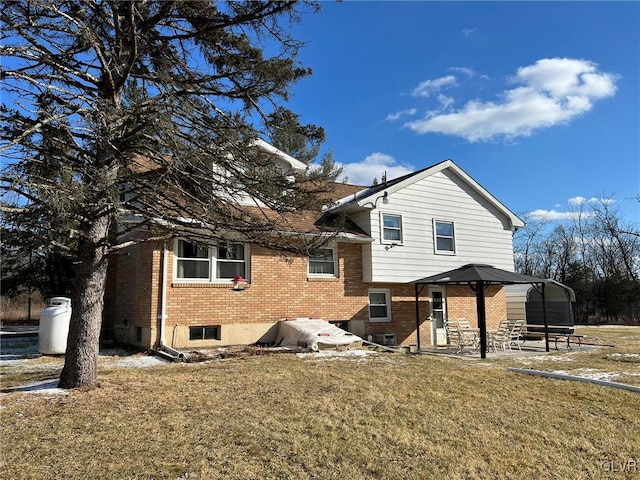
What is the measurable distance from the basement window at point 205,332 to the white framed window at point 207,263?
1335 millimetres

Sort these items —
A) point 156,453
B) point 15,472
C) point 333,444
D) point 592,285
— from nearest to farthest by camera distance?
1. point 15,472
2. point 156,453
3. point 333,444
4. point 592,285

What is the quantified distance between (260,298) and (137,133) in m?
8.00

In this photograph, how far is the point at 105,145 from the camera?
6617 millimetres

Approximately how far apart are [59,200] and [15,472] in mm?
2785

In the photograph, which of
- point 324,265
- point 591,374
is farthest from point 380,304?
point 591,374

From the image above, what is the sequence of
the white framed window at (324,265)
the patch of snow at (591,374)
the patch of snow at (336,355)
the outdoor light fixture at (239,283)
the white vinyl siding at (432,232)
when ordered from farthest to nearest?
the white vinyl siding at (432,232)
the white framed window at (324,265)
the outdoor light fixture at (239,283)
the patch of snow at (336,355)
the patch of snow at (591,374)

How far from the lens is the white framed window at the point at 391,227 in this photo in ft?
52.6

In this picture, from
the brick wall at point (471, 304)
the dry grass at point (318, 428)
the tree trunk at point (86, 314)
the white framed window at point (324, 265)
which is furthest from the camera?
the brick wall at point (471, 304)

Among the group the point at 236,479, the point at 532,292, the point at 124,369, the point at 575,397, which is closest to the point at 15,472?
the point at 236,479

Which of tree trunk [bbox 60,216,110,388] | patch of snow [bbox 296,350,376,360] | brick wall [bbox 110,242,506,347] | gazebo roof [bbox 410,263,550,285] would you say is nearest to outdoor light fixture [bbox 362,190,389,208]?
brick wall [bbox 110,242,506,347]

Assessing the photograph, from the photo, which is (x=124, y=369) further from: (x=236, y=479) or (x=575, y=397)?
(x=575, y=397)

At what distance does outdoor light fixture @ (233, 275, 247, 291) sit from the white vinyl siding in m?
4.32

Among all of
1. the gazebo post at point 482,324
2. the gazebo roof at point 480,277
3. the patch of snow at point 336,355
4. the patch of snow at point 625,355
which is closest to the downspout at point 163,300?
the patch of snow at point 336,355

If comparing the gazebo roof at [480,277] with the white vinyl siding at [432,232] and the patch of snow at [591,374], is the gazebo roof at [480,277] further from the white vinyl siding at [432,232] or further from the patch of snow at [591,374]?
the patch of snow at [591,374]
